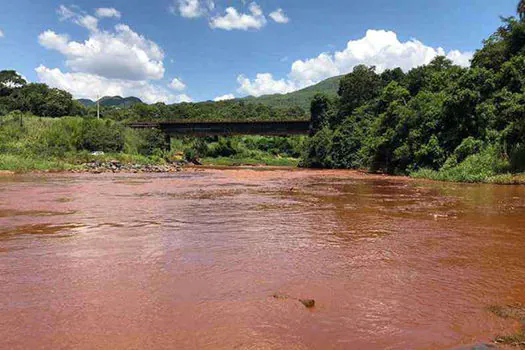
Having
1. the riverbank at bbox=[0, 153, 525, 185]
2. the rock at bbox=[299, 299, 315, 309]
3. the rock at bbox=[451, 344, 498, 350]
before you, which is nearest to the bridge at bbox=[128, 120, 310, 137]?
the riverbank at bbox=[0, 153, 525, 185]

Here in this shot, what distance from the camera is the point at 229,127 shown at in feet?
232

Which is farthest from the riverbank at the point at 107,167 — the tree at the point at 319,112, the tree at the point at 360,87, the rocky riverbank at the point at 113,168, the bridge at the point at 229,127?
the tree at the point at 319,112

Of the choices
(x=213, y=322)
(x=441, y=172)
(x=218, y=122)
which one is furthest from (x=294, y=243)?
(x=218, y=122)

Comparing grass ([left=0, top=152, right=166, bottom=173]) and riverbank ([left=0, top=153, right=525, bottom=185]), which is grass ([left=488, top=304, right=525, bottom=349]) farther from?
grass ([left=0, top=152, right=166, bottom=173])

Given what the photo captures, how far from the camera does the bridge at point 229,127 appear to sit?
6956cm

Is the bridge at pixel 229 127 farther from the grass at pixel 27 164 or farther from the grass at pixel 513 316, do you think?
the grass at pixel 513 316

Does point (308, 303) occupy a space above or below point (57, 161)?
below

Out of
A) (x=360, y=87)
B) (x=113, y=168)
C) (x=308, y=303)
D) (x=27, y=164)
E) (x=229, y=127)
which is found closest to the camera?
(x=308, y=303)

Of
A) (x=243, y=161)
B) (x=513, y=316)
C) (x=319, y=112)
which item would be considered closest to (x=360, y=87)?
(x=319, y=112)

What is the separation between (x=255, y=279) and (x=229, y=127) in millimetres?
64577

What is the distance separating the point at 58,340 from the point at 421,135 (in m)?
38.1

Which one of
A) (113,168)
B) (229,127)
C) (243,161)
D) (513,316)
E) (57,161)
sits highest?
(229,127)

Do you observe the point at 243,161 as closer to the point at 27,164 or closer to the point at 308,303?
the point at 27,164

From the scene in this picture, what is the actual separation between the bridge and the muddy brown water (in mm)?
56047
